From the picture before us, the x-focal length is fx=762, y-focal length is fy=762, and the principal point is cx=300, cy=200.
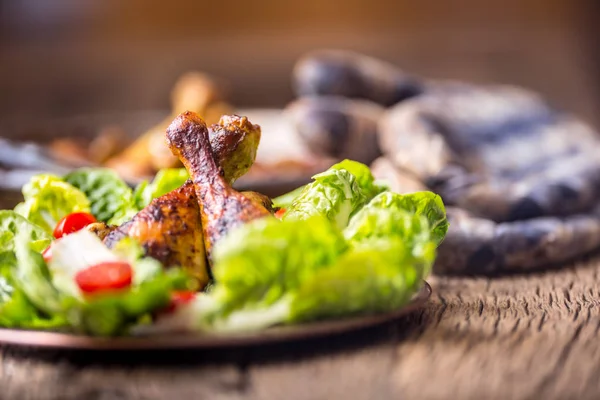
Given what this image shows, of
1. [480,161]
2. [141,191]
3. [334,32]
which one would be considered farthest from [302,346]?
[334,32]

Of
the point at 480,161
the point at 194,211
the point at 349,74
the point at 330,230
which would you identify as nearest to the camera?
the point at 330,230

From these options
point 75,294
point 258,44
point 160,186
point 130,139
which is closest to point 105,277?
point 75,294

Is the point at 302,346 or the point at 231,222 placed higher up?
the point at 231,222

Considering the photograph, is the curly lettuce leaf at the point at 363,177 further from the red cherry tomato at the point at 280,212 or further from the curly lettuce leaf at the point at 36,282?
the curly lettuce leaf at the point at 36,282

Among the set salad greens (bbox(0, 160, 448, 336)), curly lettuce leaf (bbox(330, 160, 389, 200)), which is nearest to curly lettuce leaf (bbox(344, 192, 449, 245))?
salad greens (bbox(0, 160, 448, 336))

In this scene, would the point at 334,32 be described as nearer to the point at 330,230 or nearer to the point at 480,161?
the point at 480,161

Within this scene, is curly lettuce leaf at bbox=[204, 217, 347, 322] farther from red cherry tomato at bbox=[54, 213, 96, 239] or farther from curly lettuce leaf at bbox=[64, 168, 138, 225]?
curly lettuce leaf at bbox=[64, 168, 138, 225]
